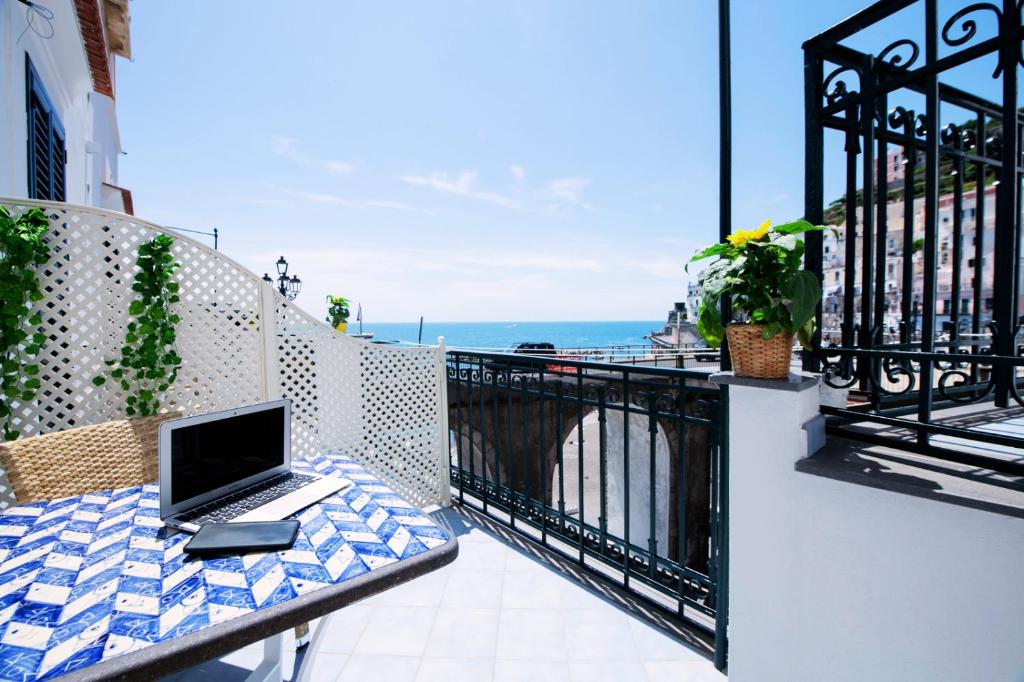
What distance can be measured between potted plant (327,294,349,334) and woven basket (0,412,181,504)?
4662 millimetres

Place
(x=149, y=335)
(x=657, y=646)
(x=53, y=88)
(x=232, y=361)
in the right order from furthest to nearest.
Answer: (x=53, y=88), (x=232, y=361), (x=149, y=335), (x=657, y=646)

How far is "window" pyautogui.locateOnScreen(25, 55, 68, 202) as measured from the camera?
126 inches

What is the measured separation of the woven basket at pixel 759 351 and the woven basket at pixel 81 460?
2.71 m

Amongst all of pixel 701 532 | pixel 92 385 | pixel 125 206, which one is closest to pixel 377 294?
pixel 125 206

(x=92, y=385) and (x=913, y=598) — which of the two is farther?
(x=92, y=385)

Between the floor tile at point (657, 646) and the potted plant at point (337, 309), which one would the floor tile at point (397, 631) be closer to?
the floor tile at point (657, 646)

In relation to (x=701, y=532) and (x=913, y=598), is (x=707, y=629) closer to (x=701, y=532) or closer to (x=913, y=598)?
(x=913, y=598)

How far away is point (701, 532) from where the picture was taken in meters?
12.1

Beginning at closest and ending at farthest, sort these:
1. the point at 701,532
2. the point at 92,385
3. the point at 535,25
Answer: the point at 92,385
the point at 535,25
the point at 701,532

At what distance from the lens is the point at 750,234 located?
4.89 ft

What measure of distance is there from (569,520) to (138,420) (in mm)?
2506

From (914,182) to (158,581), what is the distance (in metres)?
2.97

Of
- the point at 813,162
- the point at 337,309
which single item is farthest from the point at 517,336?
the point at 813,162

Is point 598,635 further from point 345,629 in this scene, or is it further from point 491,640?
point 345,629
